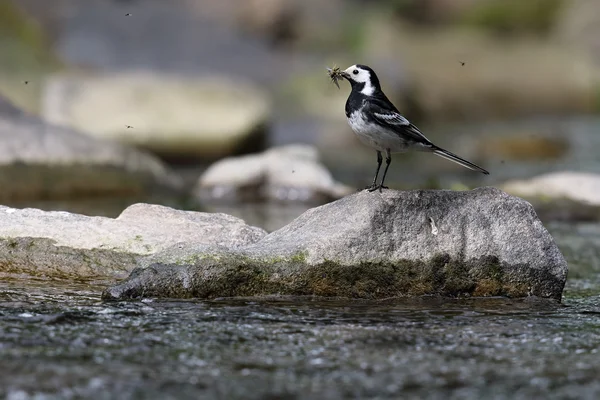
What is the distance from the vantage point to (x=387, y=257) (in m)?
6.46

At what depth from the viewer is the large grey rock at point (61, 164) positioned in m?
12.0

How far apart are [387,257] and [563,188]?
628cm

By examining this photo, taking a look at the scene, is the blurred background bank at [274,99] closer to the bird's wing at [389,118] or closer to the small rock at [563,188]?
the small rock at [563,188]

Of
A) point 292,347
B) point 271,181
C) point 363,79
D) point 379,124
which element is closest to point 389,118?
point 379,124

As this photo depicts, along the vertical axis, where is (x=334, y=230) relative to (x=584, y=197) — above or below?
below

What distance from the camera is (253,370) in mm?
4691

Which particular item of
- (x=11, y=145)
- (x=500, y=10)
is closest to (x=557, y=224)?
(x=11, y=145)

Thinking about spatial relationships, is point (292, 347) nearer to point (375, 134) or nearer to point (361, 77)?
point (375, 134)

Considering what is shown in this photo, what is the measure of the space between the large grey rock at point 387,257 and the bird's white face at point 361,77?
943mm

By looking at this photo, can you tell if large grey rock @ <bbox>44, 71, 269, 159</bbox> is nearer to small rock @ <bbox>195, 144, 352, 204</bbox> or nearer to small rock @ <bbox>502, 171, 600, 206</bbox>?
small rock @ <bbox>195, 144, 352, 204</bbox>

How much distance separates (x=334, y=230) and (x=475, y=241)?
98 centimetres

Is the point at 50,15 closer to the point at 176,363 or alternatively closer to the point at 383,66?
the point at 383,66

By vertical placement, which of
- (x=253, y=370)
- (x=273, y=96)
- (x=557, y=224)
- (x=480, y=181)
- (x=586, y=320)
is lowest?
(x=253, y=370)

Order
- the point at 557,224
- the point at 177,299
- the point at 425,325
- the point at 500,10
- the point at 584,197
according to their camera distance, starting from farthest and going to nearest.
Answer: the point at 500,10, the point at 584,197, the point at 557,224, the point at 177,299, the point at 425,325
